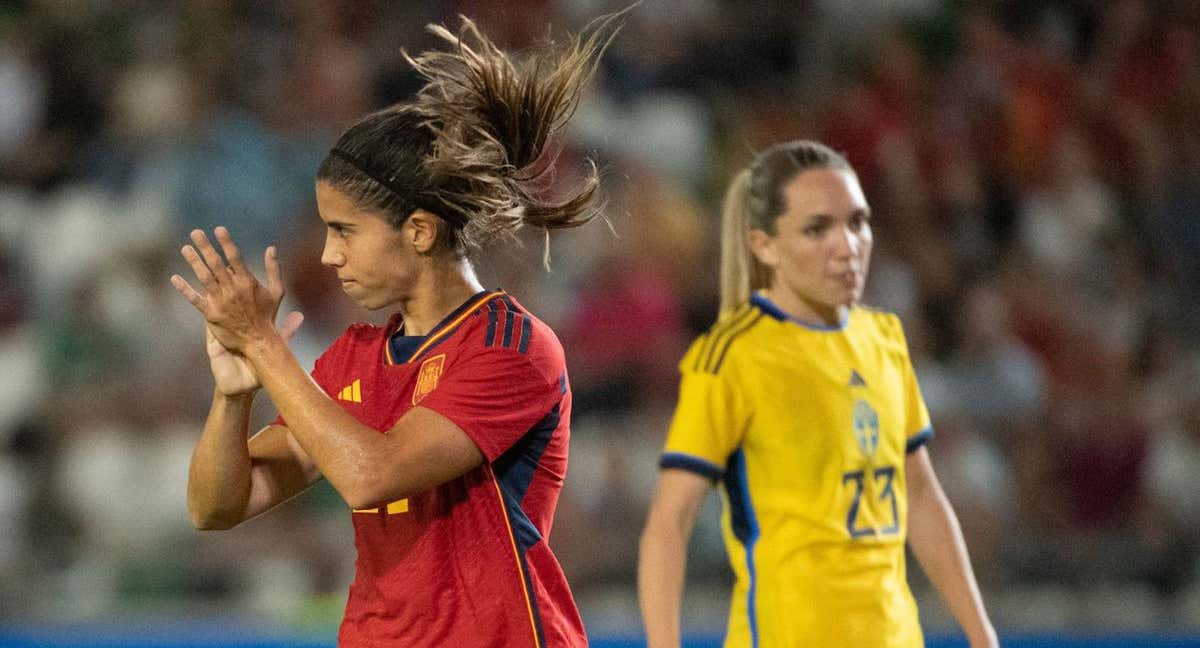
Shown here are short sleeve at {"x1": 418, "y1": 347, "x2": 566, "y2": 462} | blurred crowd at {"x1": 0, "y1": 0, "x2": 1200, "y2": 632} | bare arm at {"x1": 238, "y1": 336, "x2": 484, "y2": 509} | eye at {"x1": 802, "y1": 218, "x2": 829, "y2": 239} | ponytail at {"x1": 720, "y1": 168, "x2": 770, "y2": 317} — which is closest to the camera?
bare arm at {"x1": 238, "y1": 336, "x2": 484, "y2": 509}

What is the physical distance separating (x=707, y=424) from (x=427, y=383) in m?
0.96

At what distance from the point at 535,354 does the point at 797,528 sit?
103 cm

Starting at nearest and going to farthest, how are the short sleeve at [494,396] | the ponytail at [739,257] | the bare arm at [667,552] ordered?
the short sleeve at [494,396] < the bare arm at [667,552] < the ponytail at [739,257]

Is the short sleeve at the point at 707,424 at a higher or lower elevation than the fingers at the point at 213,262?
lower

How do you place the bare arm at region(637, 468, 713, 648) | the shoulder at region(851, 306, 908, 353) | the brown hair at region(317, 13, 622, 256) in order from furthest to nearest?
the shoulder at region(851, 306, 908, 353) < the bare arm at region(637, 468, 713, 648) < the brown hair at region(317, 13, 622, 256)

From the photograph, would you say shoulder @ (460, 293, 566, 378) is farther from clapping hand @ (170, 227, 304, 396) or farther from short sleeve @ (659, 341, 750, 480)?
short sleeve @ (659, 341, 750, 480)

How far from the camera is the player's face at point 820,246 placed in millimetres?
3684

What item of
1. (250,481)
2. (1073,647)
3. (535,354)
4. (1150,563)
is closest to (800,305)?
(535,354)

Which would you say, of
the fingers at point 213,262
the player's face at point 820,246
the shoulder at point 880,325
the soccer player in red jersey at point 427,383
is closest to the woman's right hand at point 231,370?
the soccer player in red jersey at point 427,383

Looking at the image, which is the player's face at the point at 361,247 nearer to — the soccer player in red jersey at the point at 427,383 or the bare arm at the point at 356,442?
the soccer player in red jersey at the point at 427,383

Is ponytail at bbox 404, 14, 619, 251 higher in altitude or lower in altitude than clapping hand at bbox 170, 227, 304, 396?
higher

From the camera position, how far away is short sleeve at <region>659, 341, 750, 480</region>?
3533 mm

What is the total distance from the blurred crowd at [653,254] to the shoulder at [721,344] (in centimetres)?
222

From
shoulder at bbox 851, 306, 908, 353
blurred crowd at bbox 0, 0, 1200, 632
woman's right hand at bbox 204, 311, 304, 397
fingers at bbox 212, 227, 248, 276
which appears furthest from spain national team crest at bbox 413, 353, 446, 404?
blurred crowd at bbox 0, 0, 1200, 632
